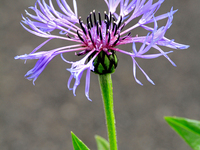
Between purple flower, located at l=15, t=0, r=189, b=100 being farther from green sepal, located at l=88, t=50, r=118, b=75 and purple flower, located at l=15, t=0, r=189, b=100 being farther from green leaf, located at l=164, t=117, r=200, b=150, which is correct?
green leaf, located at l=164, t=117, r=200, b=150

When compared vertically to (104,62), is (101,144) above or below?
below

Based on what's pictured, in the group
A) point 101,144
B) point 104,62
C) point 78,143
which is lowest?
point 101,144

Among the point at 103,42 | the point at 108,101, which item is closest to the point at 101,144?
the point at 108,101

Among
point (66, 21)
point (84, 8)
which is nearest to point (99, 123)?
point (84, 8)

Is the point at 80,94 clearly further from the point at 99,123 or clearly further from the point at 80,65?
the point at 80,65

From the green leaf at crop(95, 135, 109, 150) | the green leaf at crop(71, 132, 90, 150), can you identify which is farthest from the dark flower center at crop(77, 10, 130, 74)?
the green leaf at crop(95, 135, 109, 150)

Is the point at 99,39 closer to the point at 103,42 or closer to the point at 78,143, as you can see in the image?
the point at 103,42

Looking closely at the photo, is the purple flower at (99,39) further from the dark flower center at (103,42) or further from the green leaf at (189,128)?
the green leaf at (189,128)

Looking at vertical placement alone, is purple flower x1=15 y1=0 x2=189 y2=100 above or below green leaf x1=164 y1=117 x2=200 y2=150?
above

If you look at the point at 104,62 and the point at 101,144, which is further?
the point at 101,144
